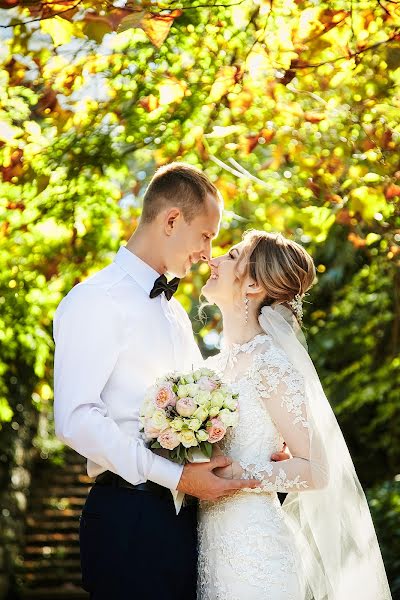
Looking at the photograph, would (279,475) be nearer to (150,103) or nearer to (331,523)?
(331,523)

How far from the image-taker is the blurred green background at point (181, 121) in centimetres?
404

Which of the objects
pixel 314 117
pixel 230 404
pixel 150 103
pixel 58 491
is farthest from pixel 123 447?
pixel 58 491

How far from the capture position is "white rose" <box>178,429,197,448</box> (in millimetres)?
3008

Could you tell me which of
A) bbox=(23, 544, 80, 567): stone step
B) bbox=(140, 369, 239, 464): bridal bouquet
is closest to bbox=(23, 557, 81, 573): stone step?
bbox=(23, 544, 80, 567): stone step

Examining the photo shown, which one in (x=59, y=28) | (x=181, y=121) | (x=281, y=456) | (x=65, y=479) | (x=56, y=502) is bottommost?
(x=65, y=479)

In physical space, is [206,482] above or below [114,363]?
below

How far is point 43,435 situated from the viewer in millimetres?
12188

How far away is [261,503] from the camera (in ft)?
10.7

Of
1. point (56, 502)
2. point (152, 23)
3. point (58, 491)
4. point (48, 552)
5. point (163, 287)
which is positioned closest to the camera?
point (152, 23)

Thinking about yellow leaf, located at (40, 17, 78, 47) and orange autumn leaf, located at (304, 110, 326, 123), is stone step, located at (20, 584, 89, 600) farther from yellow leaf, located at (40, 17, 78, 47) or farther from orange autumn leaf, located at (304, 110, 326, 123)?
yellow leaf, located at (40, 17, 78, 47)

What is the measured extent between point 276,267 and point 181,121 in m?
1.53

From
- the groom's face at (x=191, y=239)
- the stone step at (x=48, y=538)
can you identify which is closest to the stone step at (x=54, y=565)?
the stone step at (x=48, y=538)

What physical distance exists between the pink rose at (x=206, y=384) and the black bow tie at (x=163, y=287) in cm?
48

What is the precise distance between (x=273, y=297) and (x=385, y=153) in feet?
4.05
